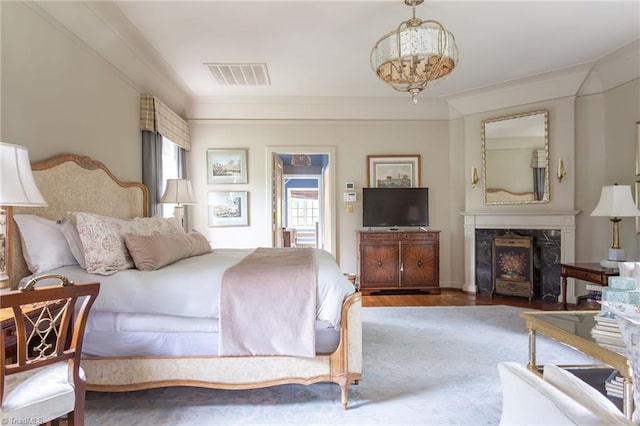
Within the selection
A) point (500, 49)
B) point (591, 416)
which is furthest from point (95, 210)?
point (500, 49)

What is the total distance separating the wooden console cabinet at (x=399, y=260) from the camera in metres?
4.57

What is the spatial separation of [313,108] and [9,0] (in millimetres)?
3441

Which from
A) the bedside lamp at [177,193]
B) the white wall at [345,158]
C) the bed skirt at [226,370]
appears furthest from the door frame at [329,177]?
the bed skirt at [226,370]

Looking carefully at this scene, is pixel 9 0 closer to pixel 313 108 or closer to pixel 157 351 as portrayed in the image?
pixel 157 351

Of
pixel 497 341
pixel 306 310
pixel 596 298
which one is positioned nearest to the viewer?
pixel 306 310

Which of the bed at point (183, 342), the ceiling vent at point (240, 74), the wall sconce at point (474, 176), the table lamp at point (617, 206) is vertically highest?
the ceiling vent at point (240, 74)

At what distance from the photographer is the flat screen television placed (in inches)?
190

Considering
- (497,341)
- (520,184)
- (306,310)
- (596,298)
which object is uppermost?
(520,184)

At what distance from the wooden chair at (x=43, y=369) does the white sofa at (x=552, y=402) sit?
4.88 ft

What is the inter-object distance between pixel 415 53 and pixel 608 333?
6.76 feet

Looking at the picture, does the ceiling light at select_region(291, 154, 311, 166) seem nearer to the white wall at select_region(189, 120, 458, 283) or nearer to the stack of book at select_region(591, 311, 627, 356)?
the white wall at select_region(189, 120, 458, 283)

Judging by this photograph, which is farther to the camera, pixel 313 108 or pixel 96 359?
pixel 313 108

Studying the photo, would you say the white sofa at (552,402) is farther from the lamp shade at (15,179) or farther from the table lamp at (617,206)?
the table lamp at (617,206)

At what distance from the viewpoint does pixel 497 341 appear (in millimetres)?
2852
